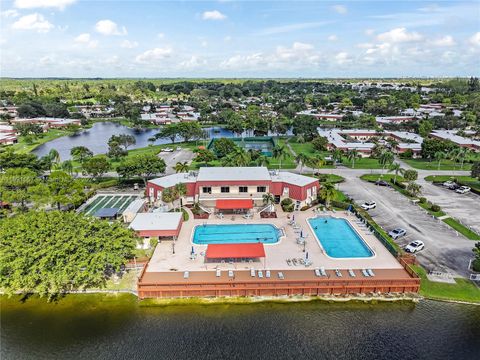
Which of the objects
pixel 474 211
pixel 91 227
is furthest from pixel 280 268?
pixel 474 211

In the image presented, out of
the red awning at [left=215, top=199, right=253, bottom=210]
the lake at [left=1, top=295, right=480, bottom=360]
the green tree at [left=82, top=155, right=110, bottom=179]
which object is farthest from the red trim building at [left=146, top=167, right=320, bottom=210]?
the lake at [left=1, top=295, right=480, bottom=360]

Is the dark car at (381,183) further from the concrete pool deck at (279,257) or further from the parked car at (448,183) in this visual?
the concrete pool deck at (279,257)

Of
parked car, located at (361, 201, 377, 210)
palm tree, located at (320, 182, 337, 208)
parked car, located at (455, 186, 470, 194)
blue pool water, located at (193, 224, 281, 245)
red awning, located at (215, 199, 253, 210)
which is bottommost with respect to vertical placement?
blue pool water, located at (193, 224, 281, 245)

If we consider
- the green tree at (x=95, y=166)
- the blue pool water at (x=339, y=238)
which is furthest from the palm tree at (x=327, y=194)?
the green tree at (x=95, y=166)

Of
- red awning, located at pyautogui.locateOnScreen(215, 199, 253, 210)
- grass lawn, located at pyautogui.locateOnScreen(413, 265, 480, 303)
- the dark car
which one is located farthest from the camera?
the dark car

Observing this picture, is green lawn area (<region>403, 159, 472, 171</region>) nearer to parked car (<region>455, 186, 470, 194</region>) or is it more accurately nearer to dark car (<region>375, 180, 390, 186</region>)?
parked car (<region>455, 186, 470, 194</region>)

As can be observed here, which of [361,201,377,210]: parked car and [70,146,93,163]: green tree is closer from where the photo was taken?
[361,201,377,210]: parked car

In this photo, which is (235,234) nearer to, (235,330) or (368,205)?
(235,330)
